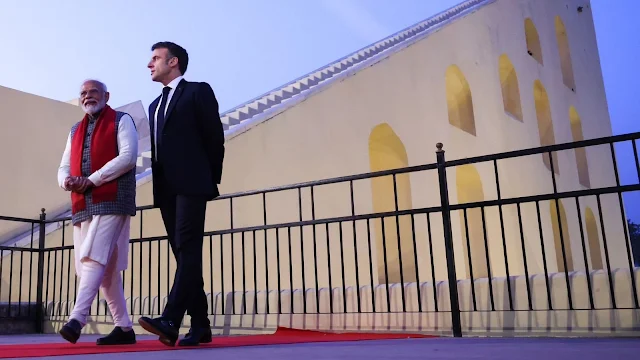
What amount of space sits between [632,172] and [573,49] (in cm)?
5719

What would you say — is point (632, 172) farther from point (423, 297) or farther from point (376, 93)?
point (423, 297)

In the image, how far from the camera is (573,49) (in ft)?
63.4

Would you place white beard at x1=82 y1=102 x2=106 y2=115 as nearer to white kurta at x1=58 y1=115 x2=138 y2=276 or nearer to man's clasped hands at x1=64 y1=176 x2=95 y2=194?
white kurta at x1=58 y1=115 x2=138 y2=276

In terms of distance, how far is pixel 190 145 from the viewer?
298 cm

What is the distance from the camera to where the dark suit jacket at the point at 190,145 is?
9.56 ft

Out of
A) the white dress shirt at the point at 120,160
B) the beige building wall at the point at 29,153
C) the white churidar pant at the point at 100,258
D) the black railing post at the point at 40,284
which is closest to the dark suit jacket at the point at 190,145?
the white dress shirt at the point at 120,160

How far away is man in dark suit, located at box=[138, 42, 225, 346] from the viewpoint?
112 inches

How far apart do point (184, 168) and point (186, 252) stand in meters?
0.40

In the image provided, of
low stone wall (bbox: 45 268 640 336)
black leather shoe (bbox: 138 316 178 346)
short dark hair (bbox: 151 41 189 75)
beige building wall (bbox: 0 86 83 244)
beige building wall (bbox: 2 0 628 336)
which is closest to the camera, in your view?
black leather shoe (bbox: 138 316 178 346)

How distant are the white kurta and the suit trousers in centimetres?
27

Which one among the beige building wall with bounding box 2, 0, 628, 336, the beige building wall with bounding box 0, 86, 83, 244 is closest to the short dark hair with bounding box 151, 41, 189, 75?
the beige building wall with bounding box 2, 0, 628, 336

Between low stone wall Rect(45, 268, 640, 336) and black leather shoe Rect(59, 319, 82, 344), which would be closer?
black leather shoe Rect(59, 319, 82, 344)

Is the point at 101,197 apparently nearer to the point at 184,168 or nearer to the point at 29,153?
the point at 184,168

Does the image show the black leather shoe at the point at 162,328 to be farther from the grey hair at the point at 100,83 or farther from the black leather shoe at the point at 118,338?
the grey hair at the point at 100,83
